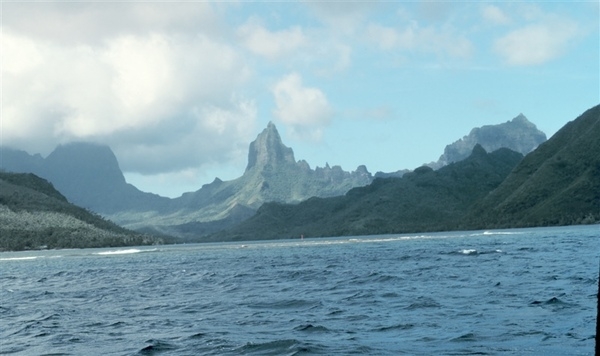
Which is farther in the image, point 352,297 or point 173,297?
point 173,297

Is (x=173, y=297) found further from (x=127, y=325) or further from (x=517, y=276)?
(x=517, y=276)

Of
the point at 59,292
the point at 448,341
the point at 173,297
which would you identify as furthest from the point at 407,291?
the point at 59,292

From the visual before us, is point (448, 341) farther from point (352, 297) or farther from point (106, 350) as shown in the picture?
point (352, 297)

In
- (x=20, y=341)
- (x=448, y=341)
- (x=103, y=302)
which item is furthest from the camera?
(x=103, y=302)

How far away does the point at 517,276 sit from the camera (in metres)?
63.9

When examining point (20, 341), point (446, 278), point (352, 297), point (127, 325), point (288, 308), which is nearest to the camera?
point (20, 341)

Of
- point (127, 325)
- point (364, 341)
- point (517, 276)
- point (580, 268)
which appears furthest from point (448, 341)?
point (580, 268)

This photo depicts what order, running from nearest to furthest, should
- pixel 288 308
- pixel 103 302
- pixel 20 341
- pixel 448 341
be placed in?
pixel 448 341, pixel 20 341, pixel 288 308, pixel 103 302

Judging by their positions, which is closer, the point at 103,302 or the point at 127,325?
the point at 127,325

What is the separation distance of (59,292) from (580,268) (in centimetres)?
4979

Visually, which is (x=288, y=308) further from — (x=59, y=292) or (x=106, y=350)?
(x=59, y=292)

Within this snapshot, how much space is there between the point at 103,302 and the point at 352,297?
20783 millimetres

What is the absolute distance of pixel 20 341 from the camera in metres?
40.8

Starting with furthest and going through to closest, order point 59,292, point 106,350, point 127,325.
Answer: point 59,292
point 127,325
point 106,350
